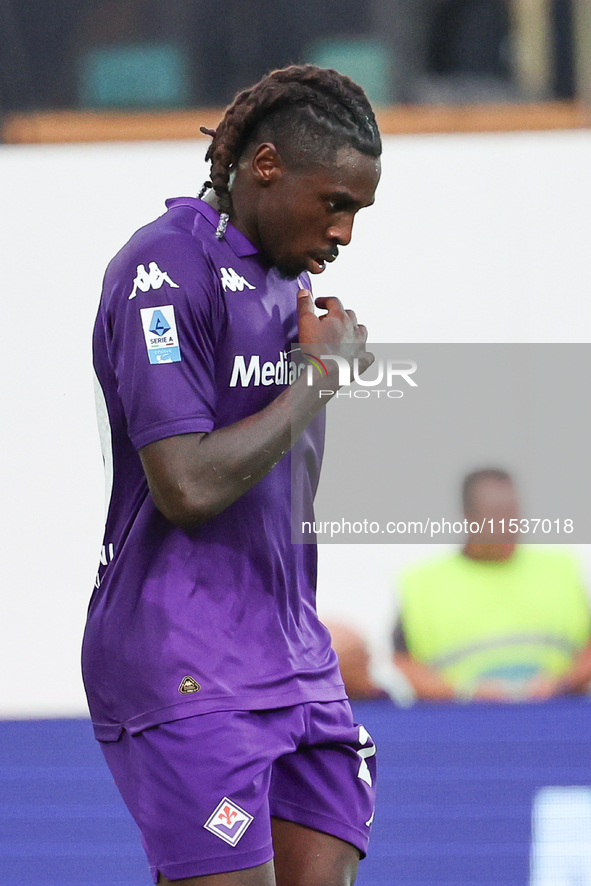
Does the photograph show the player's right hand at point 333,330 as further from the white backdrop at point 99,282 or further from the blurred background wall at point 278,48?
the blurred background wall at point 278,48

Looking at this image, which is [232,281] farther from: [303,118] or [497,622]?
[497,622]

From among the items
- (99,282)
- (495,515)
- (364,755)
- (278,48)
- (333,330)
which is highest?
(333,330)

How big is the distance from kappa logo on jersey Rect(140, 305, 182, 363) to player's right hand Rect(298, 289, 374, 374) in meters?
0.21

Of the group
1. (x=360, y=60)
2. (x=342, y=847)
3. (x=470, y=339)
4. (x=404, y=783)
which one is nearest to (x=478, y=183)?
(x=470, y=339)

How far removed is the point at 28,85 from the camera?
238 inches

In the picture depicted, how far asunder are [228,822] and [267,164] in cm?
91

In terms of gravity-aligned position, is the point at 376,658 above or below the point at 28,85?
below

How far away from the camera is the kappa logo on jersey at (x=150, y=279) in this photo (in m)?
1.64

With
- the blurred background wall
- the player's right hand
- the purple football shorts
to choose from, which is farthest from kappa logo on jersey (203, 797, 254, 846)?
the blurred background wall

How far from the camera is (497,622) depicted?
15.0 feet

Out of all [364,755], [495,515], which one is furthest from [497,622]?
[364,755]

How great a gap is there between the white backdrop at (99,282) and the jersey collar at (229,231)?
3.41 m

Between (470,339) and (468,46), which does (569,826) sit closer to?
(470,339)

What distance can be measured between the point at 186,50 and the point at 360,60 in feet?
2.82
